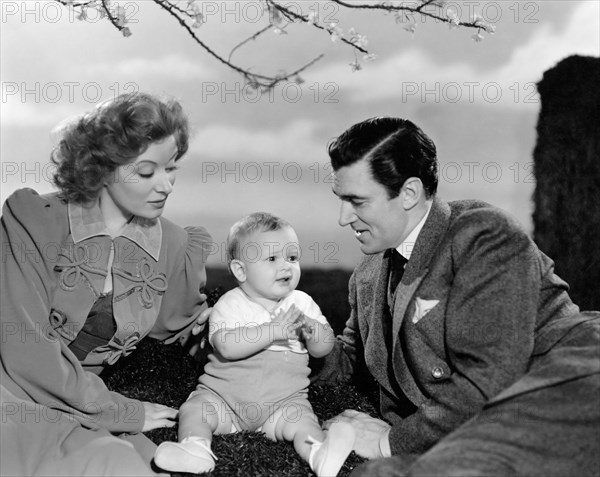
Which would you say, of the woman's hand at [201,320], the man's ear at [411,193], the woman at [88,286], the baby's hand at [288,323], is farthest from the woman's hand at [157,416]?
the man's ear at [411,193]

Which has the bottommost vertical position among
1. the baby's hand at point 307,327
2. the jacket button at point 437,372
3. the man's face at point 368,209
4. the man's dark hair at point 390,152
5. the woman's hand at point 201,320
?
the woman's hand at point 201,320

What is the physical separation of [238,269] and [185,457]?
2.39ft

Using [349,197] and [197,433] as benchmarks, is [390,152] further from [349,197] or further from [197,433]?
[197,433]

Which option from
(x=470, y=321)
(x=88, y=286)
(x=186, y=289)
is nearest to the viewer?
(x=470, y=321)

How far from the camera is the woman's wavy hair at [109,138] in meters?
2.79

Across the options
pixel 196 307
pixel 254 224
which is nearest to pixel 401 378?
pixel 254 224

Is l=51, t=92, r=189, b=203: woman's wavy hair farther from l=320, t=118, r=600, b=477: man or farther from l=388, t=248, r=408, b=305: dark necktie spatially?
l=388, t=248, r=408, b=305: dark necktie

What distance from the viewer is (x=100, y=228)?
2.93 meters

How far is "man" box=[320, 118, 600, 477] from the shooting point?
7.48 feet

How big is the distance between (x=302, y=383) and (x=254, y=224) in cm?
62

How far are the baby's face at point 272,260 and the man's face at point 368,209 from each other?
0.26 meters

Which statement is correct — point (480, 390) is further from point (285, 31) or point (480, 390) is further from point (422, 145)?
point (285, 31)

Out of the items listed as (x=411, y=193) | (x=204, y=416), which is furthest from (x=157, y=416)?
(x=411, y=193)

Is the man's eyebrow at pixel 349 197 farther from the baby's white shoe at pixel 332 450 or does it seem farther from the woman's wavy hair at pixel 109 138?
the baby's white shoe at pixel 332 450
